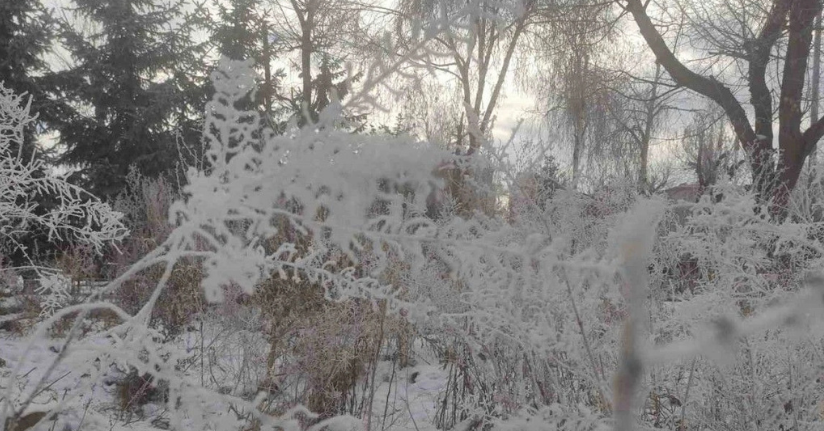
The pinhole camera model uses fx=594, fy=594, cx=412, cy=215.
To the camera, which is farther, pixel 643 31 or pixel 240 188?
pixel 643 31

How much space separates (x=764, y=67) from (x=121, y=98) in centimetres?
1174

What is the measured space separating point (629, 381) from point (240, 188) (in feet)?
1.55

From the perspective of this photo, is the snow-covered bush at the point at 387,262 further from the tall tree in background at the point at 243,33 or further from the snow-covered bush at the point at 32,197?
the tall tree in background at the point at 243,33

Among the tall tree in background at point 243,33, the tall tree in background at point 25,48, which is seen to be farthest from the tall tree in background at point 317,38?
the tall tree in background at point 25,48

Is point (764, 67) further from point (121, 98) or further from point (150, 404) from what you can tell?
point (121, 98)

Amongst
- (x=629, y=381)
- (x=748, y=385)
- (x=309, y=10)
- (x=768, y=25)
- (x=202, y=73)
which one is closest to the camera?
(x=629, y=381)

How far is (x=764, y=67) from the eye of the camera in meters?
7.41

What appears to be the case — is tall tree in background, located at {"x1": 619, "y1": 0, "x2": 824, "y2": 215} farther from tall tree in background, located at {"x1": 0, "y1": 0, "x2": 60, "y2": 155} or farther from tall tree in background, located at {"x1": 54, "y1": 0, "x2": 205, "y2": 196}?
tall tree in background, located at {"x1": 0, "y1": 0, "x2": 60, "y2": 155}

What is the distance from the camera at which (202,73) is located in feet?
46.5

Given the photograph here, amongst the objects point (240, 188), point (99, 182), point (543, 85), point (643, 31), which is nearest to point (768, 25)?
point (643, 31)

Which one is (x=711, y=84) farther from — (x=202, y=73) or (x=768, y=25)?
(x=202, y=73)

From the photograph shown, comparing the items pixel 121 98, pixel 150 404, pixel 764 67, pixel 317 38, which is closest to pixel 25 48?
pixel 121 98

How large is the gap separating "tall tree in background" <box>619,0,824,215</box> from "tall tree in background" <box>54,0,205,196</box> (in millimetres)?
8937

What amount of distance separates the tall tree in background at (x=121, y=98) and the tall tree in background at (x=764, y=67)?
894cm
